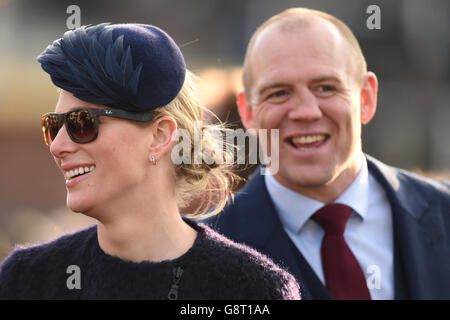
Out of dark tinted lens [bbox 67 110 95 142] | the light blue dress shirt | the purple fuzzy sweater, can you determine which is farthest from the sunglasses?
the light blue dress shirt

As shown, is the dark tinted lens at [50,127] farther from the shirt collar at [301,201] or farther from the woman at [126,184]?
the shirt collar at [301,201]

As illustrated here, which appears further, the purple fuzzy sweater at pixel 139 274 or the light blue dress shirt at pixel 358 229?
the light blue dress shirt at pixel 358 229

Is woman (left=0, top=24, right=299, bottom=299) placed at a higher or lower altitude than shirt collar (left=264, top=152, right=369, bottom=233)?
higher

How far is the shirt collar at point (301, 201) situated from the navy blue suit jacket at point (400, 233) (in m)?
0.08

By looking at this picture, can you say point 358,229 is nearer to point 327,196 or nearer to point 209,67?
point 327,196

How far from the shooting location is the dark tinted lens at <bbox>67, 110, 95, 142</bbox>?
2303mm

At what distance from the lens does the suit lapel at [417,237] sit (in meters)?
3.61

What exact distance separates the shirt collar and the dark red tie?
8 centimetres

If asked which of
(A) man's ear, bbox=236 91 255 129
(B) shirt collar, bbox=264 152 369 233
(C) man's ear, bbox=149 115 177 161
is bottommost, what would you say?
(B) shirt collar, bbox=264 152 369 233

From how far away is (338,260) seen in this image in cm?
361

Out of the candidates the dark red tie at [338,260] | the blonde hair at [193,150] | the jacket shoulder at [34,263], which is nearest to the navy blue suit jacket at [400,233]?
the dark red tie at [338,260]

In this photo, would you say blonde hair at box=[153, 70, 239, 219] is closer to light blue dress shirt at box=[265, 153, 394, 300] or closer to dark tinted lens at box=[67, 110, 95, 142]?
dark tinted lens at box=[67, 110, 95, 142]

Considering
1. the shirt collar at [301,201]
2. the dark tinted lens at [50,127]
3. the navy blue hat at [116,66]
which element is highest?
the navy blue hat at [116,66]

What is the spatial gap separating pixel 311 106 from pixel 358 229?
891 mm
